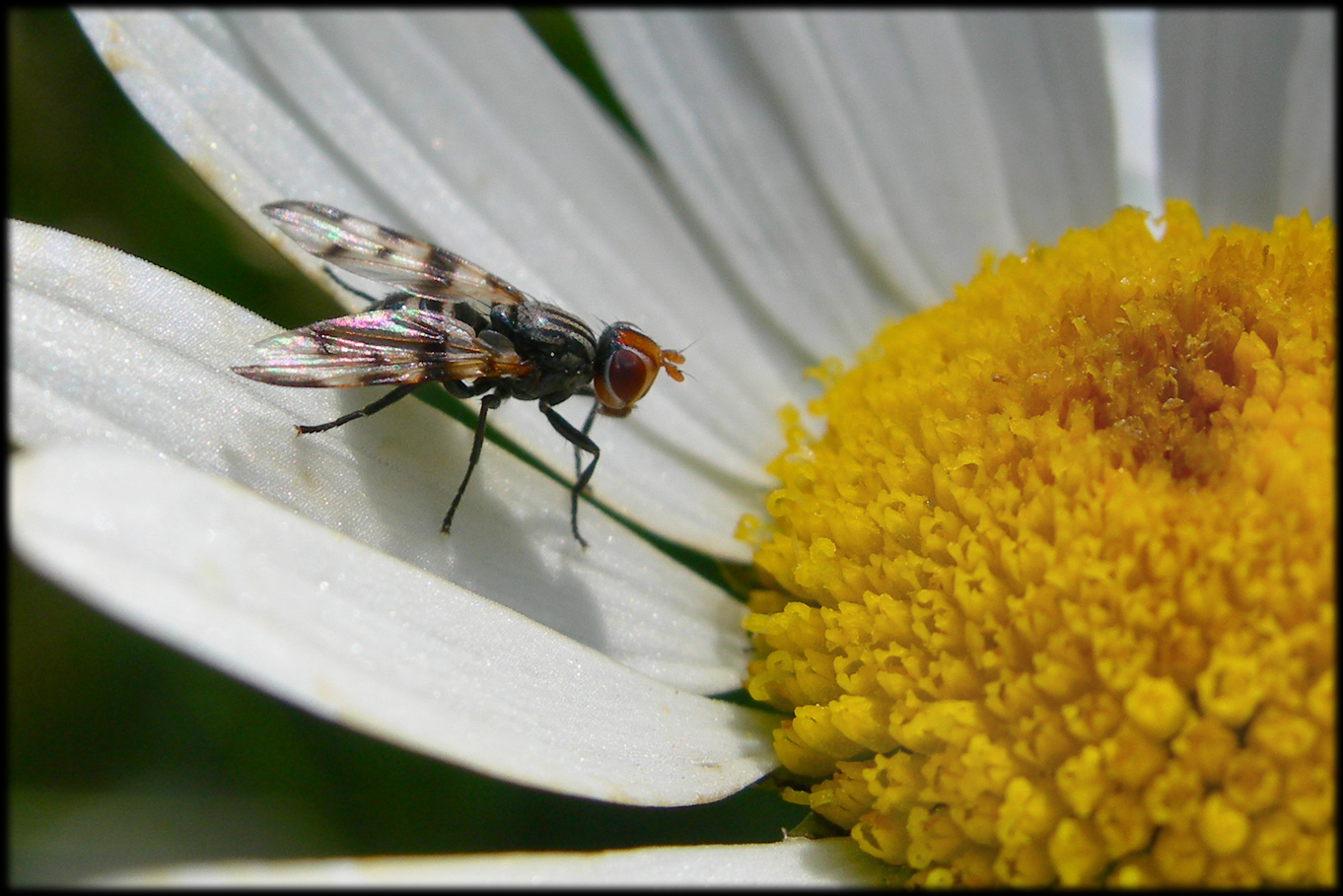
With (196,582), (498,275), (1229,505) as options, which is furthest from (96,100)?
(1229,505)

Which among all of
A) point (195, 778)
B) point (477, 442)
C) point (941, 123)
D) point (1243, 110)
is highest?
point (1243, 110)

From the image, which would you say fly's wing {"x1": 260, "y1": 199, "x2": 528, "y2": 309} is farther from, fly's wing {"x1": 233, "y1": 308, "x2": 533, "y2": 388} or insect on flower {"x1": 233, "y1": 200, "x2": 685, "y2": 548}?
fly's wing {"x1": 233, "y1": 308, "x2": 533, "y2": 388}

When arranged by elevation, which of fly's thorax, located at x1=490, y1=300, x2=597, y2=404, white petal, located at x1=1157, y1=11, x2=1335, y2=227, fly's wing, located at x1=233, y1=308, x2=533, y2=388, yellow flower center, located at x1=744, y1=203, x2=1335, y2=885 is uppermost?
white petal, located at x1=1157, y1=11, x2=1335, y2=227

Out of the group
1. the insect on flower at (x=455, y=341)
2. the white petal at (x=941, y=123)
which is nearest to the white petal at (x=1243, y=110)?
the white petal at (x=941, y=123)

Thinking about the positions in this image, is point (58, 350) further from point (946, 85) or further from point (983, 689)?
point (946, 85)

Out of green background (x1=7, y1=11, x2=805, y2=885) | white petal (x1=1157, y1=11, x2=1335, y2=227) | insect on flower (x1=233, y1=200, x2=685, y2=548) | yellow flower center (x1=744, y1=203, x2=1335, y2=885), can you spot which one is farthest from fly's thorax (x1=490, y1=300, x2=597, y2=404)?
white petal (x1=1157, y1=11, x2=1335, y2=227)

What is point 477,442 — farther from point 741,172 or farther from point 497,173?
point 741,172

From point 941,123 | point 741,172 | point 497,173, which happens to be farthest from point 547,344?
point 941,123
